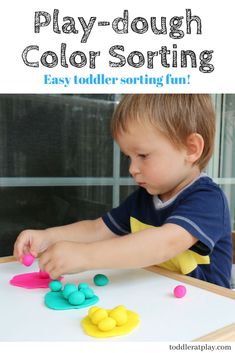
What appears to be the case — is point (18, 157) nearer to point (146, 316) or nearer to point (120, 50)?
point (120, 50)

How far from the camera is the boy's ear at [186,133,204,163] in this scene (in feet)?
2.23

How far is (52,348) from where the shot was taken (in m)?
0.36

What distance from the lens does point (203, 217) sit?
603 millimetres

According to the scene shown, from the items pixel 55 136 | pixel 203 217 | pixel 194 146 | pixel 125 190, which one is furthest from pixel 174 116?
pixel 125 190

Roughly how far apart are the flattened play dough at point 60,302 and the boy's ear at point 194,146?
314 mm

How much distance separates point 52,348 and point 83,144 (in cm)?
122

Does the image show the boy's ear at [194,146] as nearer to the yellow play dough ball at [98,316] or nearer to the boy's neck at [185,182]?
the boy's neck at [185,182]

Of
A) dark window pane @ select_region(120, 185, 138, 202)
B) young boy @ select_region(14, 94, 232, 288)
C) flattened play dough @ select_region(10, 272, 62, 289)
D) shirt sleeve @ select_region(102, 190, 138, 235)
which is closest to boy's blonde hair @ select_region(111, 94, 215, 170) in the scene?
young boy @ select_region(14, 94, 232, 288)

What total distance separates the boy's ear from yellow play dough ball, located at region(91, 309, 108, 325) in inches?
14.0

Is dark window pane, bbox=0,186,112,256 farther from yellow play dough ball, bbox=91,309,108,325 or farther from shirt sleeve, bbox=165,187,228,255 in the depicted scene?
yellow play dough ball, bbox=91,309,108,325

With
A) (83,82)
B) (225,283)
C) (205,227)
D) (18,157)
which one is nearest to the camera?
(205,227)

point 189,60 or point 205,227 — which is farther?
point 189,60

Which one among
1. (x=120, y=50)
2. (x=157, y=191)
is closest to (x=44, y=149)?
(x=120, y=50)

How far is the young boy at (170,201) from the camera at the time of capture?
55cm
